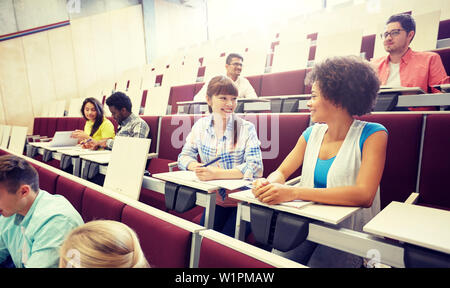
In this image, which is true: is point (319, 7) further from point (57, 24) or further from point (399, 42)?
point (57, 24)

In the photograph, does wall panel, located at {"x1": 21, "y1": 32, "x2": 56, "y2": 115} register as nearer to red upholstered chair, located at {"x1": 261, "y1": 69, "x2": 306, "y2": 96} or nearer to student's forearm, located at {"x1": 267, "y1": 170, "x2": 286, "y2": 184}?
red upholstered chair, located at {"x1": 261, "y1": 69, "x2": 306, "y2": 96}

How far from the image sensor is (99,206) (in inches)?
14.8

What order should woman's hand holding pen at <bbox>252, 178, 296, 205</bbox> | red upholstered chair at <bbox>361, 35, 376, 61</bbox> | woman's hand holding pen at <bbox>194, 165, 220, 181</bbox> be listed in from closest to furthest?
woman's hand holding pen at <bbox>252, 178, 296, 205</bbox> → woman's hand holding pen at <bbox>194, 165, 220, 181</bbox> → red upholstered chair at <bbox>361, 35, 376, 61</bbox>

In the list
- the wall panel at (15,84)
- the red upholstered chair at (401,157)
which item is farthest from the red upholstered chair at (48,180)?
the wall panel at (15,84)

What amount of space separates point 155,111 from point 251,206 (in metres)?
0.77

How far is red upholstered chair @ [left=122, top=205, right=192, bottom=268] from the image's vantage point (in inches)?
10.0

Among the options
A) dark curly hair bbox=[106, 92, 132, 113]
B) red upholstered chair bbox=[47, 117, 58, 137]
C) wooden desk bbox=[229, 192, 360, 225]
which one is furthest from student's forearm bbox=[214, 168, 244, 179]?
red upholstered chair bbox=[47, 117, 58, 137]

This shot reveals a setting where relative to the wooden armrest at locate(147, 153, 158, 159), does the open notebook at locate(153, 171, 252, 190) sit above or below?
above

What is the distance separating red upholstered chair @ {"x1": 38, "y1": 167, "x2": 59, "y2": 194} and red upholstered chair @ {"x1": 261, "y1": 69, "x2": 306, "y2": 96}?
73 centimetres

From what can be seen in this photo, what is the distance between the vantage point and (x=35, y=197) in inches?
13.0

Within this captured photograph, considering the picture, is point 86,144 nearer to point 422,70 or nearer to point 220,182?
point 220,182

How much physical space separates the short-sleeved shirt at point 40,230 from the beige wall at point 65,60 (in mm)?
1926
